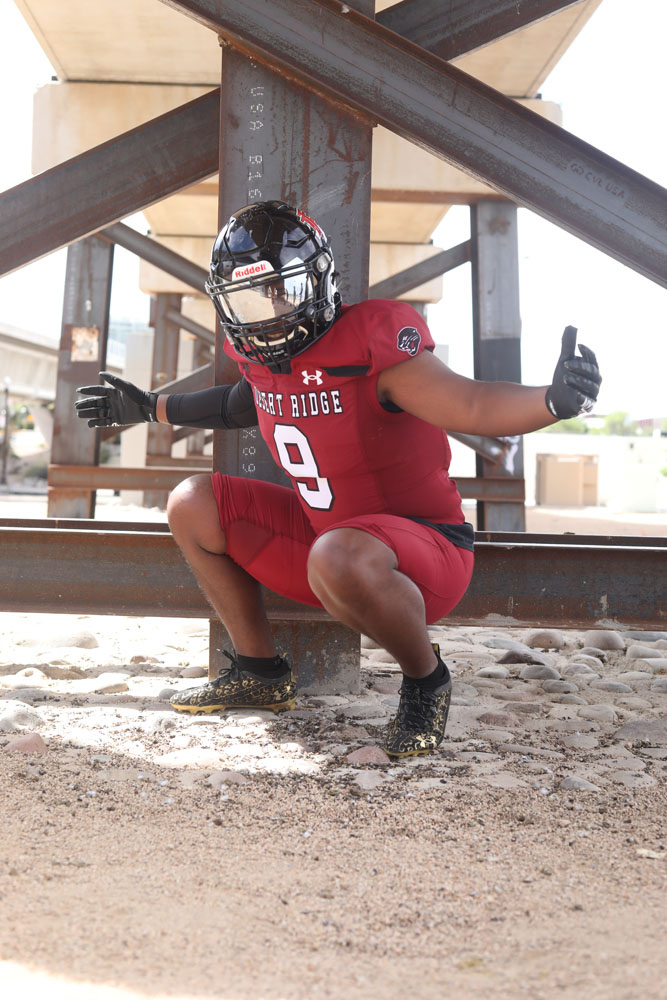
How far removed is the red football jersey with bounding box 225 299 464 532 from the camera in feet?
8.48

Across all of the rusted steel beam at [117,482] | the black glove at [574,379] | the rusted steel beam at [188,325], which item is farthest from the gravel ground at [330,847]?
the rusted steel beam at [188,325]

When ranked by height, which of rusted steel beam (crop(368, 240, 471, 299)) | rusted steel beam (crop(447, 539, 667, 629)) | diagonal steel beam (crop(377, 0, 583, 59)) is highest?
rusted steel beam (crop(368, 240, 471, 299))

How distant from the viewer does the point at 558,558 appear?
10.4ft

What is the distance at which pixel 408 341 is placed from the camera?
2.54m

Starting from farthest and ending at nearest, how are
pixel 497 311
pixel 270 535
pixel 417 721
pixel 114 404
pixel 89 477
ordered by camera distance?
pixel 89 477 < pixel 497 311 < pixel 114 404 < pixel 270 535 < pixel 417 721

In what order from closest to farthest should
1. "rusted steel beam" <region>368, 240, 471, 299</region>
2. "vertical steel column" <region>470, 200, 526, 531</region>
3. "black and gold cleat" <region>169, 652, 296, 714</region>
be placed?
"black and gold cleat" <region>169, 652, 296, 714</region>, "vertical steel column" <region>470, 200, 526, 531</region>, "rusted steel beam" <region>368, 240, 471, 299</region>

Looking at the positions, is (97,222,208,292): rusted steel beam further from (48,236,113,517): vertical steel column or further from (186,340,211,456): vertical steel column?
(186,340,211,456): vertical steel column

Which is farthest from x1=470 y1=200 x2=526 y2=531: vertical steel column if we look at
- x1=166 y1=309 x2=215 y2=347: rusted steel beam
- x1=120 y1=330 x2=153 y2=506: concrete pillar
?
x1=120 y1=330 x2=153 y2=506: concrete pillar

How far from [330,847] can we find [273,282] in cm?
147

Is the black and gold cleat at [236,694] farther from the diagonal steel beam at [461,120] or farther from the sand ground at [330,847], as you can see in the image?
the diagonal steel beam at [461,120]

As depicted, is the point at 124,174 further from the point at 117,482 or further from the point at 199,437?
the point at 199,437

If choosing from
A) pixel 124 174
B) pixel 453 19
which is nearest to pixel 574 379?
pixel 453 19

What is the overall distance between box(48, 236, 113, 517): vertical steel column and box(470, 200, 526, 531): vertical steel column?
3.00m

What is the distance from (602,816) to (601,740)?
2.23 ft
